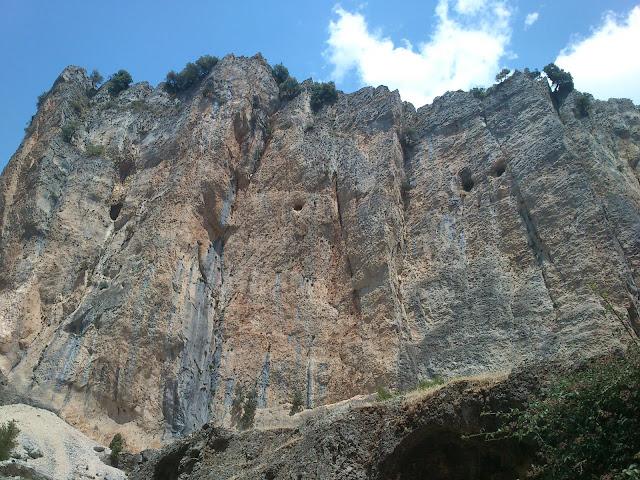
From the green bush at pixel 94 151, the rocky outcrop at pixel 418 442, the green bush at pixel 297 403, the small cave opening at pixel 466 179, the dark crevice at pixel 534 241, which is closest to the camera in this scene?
the rocky outcrop at pixel 418 442

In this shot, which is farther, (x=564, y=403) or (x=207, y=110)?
(x=207, y=110)

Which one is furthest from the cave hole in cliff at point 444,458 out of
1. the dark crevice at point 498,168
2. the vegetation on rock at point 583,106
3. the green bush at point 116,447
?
the vegetation on rock at point 583,106

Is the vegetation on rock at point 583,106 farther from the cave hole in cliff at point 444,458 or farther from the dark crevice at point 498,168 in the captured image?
the cave hole in cliff at point 444,458

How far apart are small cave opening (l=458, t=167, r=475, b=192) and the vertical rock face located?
0.29 feet

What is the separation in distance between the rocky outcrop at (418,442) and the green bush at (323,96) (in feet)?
78.1

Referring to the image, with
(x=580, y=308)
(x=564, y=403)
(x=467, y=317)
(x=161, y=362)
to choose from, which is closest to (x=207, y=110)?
(x=161, y=362)

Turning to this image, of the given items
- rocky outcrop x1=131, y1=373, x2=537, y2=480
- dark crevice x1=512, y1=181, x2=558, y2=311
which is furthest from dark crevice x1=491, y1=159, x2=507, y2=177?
rocky outcrop x1=131, y1=373, x2=537, y2=480

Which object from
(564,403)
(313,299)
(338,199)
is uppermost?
(338,199)

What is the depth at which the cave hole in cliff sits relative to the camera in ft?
35.8

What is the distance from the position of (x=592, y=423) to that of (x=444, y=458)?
11.5 ft

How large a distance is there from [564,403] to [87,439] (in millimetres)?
14782

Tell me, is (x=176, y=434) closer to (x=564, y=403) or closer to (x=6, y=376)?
(x=6, y=376)

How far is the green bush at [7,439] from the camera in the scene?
15.5 meters

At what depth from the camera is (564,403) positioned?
350 inches
